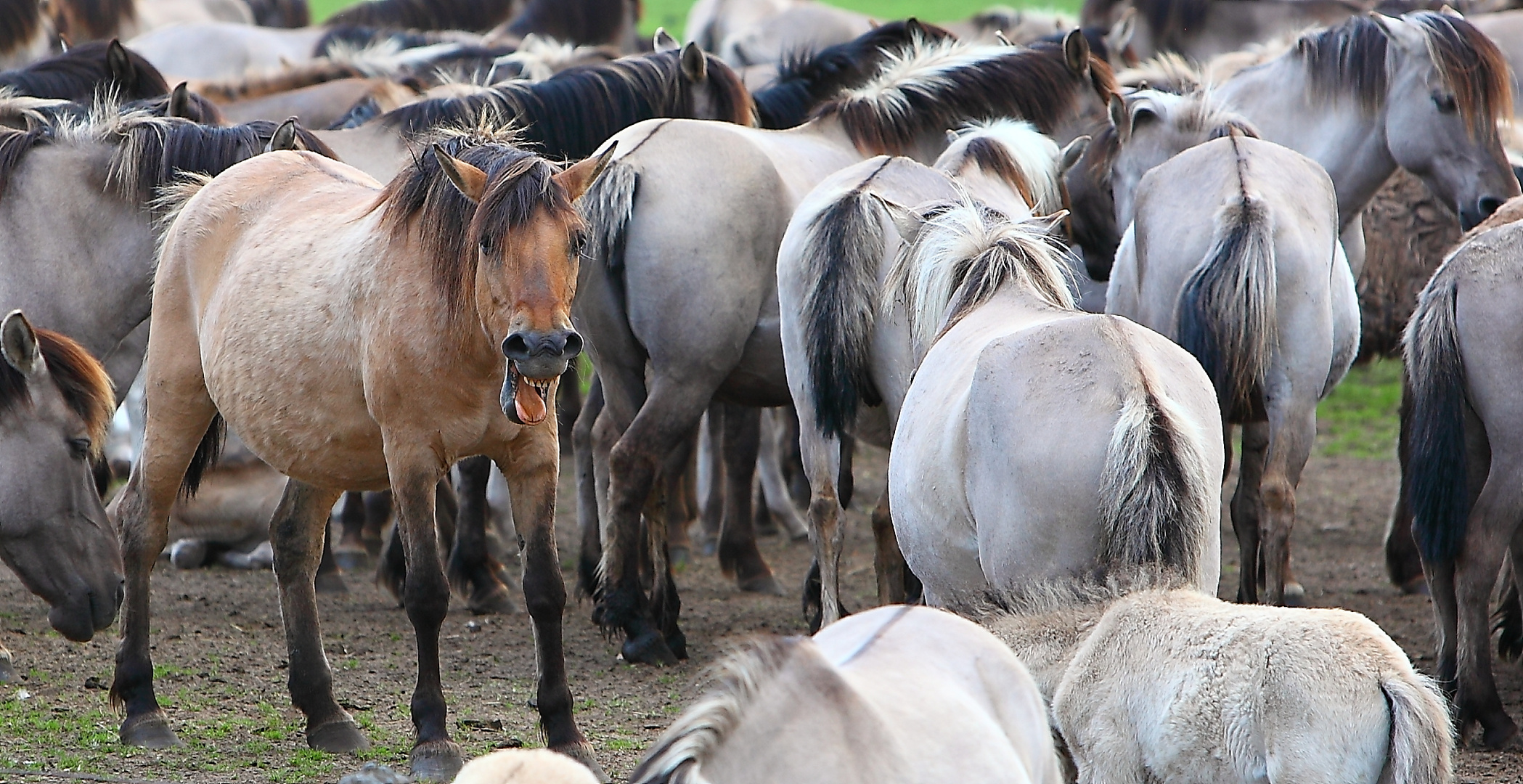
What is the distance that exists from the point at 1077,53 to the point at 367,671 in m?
4.52

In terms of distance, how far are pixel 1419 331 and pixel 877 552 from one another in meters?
1.92

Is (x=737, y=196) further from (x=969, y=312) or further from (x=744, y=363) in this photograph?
(x=969, y=312)

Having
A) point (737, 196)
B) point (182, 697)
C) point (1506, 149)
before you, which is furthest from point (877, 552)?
point (1506, 149)

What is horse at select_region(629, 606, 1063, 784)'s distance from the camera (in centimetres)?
214

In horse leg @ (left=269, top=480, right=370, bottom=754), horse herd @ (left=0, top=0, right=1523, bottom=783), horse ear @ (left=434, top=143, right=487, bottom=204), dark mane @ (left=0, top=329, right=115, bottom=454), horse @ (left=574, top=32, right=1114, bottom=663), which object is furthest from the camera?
horse @ (left=574, top=32, right=1114, bottom=663)

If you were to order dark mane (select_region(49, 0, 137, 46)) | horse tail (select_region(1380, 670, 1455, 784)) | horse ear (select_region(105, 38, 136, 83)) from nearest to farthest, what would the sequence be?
horse tail (select_region(1380, 670, 1455, 784))
horse ear (select_region(105, 38, 136, 83))
dark mane (select_region(49, 0, 137, 46))

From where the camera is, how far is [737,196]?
588cm

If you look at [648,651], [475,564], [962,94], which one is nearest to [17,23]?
[475,564]

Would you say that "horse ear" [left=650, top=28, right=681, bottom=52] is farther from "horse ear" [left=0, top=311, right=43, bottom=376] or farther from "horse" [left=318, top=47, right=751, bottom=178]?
"horse ear" [left=0, top=311, right=43, bottom=376]

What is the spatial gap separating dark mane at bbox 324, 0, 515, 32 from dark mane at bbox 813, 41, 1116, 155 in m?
11.4

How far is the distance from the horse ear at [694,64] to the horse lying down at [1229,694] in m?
4.62

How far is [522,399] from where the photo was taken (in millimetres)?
3809

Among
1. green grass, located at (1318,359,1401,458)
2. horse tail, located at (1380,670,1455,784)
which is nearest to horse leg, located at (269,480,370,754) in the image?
horse tail, located at (1380,670,1455,784)

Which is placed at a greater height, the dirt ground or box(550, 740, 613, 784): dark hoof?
box(550, 740, 613, 784): dark hoof
